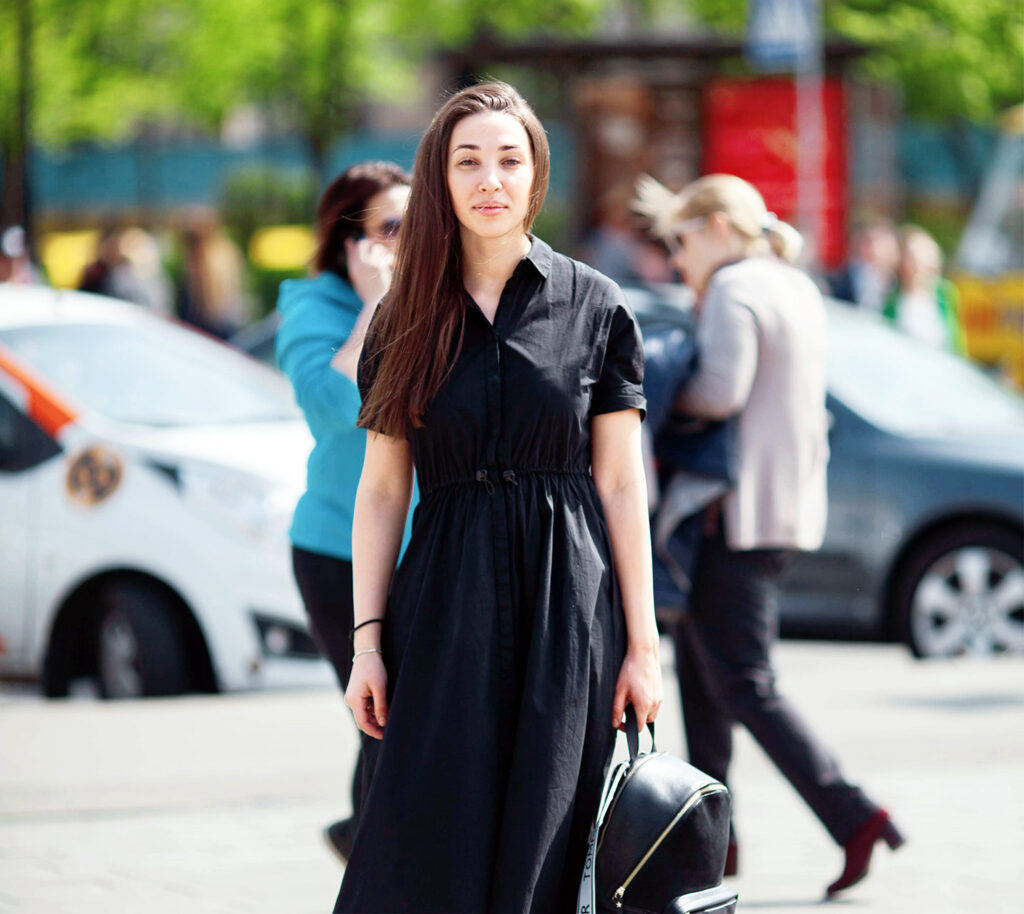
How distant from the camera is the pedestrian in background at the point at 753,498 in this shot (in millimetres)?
4684

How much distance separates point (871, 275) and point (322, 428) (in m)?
9.21

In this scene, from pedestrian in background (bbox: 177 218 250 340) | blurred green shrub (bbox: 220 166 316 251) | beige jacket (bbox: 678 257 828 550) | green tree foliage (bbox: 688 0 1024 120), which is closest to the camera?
beige jacket (bbox: 678 257 828 550)

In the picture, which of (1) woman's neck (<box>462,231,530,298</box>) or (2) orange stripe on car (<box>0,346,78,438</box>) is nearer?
(1) woman's neck (<box>462,231,530,298</box>)

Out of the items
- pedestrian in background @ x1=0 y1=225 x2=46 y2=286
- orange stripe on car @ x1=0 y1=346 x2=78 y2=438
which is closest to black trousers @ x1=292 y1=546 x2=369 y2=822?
orange stripe on car @ x1=0 y1=346 x2=78 y2=438

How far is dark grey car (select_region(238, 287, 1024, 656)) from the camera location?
328 inches

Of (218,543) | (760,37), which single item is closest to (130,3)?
(760,37)

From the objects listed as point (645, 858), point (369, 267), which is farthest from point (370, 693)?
point (369, 267)

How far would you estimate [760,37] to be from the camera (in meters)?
15.2

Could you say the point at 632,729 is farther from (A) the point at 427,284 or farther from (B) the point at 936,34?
(B) the point at 936,34

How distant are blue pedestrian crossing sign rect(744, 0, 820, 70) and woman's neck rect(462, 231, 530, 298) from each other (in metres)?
12.2

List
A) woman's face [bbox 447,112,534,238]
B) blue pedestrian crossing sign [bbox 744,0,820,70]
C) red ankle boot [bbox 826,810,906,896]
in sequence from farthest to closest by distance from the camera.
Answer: blue pedestrian crossing sign [bbox 744,0,820,70] < red ankle boot [bbox 826,810,906,896] < woman's face [bbox 447,112,534,238]

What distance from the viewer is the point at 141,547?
7148 mm

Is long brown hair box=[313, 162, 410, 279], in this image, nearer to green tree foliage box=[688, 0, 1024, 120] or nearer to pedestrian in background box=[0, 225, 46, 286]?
A: pedestrian in background box=[0, 225, 46, 286]

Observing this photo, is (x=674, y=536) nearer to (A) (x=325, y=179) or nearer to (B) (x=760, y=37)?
(B) (x=760, y=37)
